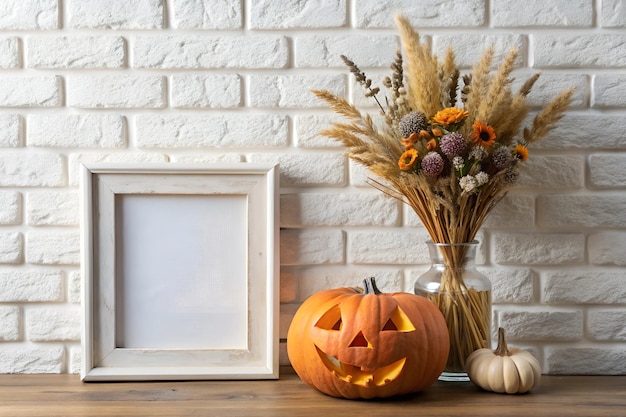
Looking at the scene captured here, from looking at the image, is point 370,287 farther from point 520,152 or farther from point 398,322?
point 520,152

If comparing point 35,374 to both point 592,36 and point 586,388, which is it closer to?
point 586,388

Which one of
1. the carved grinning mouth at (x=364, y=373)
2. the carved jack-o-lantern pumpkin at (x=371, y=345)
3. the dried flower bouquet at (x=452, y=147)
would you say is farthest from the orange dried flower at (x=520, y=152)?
the carved grinning mouth at (x=364, y=373)

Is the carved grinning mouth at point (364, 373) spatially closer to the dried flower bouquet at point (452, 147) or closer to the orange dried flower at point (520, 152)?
the dried flower bouquet at point (452, 147)

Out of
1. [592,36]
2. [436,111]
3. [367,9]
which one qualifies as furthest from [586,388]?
[367,9]

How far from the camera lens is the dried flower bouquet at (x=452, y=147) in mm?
1114

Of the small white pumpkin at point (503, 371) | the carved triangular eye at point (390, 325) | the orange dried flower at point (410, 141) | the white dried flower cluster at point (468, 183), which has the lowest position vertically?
the small white pumpkin at point (503, 371)

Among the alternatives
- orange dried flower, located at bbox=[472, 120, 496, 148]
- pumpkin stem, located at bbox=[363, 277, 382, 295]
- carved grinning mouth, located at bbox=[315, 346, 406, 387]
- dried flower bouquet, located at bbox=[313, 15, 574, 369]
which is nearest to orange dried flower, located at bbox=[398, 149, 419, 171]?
dried flower bouquet, located at bbox=[313, 15, 574, 369]

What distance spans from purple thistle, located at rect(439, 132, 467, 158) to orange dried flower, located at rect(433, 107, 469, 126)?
0.8 inches

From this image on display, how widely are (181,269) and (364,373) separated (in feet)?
1.43

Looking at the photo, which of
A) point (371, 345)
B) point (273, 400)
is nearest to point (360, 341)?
point (371, 345)

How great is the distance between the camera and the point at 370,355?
42.3 inches

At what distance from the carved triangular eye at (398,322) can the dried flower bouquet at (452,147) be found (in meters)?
0.13

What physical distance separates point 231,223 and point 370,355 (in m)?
0.41

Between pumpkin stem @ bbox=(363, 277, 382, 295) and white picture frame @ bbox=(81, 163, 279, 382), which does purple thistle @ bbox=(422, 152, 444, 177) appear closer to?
pumpkin stem @ bbox=(363, 277, 382, 295)
